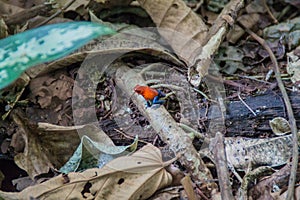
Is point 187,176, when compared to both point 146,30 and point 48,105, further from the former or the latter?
point 146,30

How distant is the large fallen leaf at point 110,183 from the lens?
1183 millimetres

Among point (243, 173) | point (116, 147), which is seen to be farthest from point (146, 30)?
point (243, 173)

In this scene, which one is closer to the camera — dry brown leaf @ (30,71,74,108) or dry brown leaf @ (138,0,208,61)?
dry brown leaf @ (30,71,74,108)

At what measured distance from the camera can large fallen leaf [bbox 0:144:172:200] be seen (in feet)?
3.88

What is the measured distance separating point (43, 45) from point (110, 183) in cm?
42

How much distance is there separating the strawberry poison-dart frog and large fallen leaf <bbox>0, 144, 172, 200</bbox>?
0.23m

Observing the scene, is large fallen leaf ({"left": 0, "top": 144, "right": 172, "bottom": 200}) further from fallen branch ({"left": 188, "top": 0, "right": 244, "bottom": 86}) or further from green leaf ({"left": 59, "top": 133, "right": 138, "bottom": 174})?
fallen branch ({"left": 188, "top": 0, "right": 244, "bottom": 86})

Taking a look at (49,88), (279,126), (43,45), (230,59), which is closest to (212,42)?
(230,59)

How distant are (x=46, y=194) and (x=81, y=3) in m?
0.76

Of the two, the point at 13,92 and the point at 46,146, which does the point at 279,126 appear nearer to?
the point at 46,146

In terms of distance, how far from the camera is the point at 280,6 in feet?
6.69

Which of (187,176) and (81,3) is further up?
(81,3)

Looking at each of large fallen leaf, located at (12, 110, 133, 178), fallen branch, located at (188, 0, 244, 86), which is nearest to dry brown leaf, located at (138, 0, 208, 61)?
fallen branch, located at (188, 0, 244, 86)

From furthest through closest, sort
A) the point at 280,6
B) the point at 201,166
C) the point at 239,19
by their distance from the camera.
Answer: the point at 280,6 → the point at 239,19 → the point at 201,166
